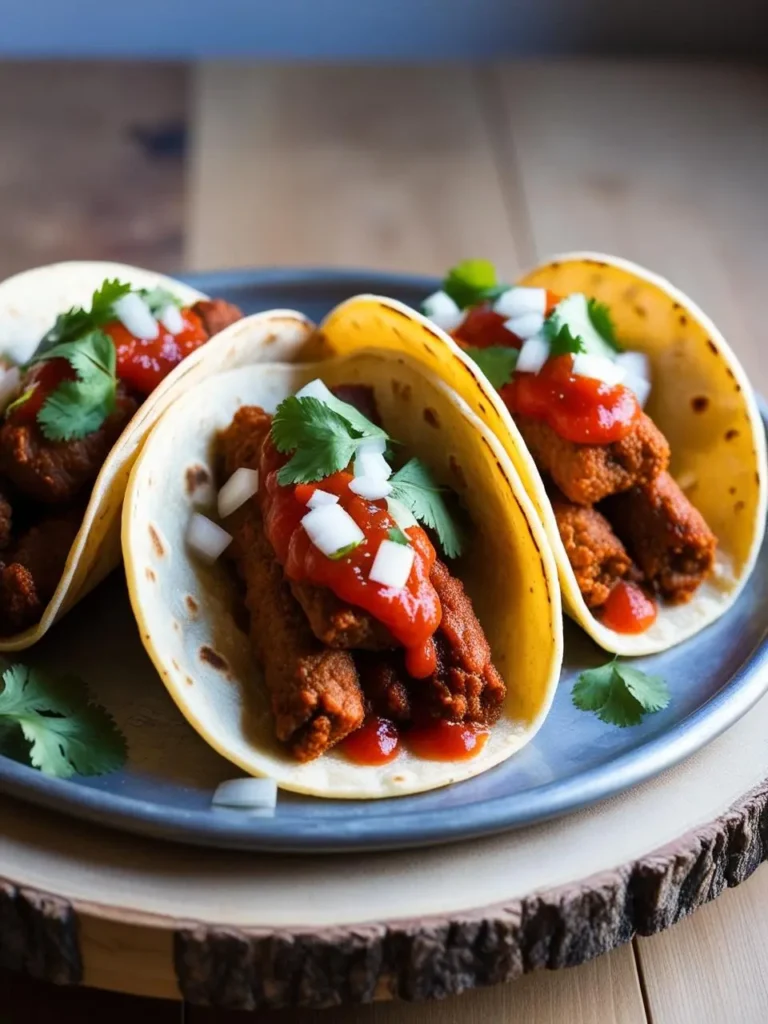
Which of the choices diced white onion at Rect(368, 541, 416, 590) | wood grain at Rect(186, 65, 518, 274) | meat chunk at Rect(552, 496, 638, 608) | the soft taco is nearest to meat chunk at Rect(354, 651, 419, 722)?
diced white onion at Rect(368, 541, 416, 590)

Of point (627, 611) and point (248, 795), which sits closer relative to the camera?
point (248, 795)

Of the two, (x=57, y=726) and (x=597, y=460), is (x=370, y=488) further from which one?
(x=57, y=726)

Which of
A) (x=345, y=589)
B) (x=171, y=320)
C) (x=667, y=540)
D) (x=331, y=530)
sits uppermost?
(x=171, y=320)

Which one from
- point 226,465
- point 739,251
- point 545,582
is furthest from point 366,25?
point 545,582

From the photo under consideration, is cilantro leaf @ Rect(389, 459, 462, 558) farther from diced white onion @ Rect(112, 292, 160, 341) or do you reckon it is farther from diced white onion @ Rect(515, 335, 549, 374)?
diced white onion @ Rect(112, 292, 160, 341)

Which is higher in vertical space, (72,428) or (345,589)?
(72,428)

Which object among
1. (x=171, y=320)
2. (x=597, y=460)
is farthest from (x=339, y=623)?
(x=171, y=320)
